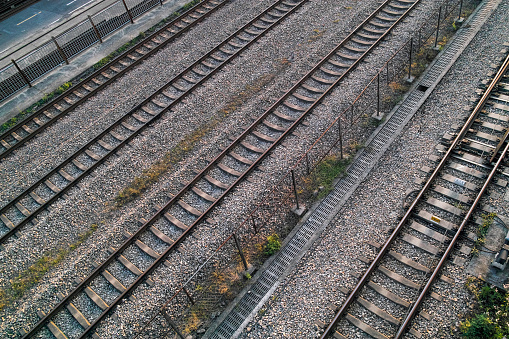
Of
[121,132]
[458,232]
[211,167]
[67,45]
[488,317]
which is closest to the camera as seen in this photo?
[488,317]

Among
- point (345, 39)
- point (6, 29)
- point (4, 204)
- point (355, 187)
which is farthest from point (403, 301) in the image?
point (6, 29)

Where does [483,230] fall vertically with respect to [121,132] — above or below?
below

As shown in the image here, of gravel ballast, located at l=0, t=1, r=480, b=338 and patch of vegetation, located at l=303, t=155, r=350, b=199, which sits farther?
patch of vegetation, located at l=303, t=155, r=350, b=199

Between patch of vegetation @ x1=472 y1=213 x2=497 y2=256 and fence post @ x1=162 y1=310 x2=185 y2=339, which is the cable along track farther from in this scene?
patch of vegetation @ x1=472 y1=213 x2=497 y2=256

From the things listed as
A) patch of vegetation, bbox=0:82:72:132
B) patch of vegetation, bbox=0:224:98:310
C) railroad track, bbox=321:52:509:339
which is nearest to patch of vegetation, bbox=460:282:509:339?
railroad track, bbox=321:52:509:339

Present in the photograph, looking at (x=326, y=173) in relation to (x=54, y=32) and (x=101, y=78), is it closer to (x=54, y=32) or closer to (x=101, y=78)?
(x=101, y=78)

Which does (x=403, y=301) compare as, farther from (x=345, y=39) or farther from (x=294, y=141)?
Answer: (x=345, y=39)

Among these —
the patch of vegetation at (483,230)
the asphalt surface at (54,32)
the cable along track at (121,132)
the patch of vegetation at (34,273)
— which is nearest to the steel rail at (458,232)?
the patch of vegetation at (483,230)

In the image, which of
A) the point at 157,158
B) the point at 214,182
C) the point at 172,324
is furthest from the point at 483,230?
the point at 157,158
